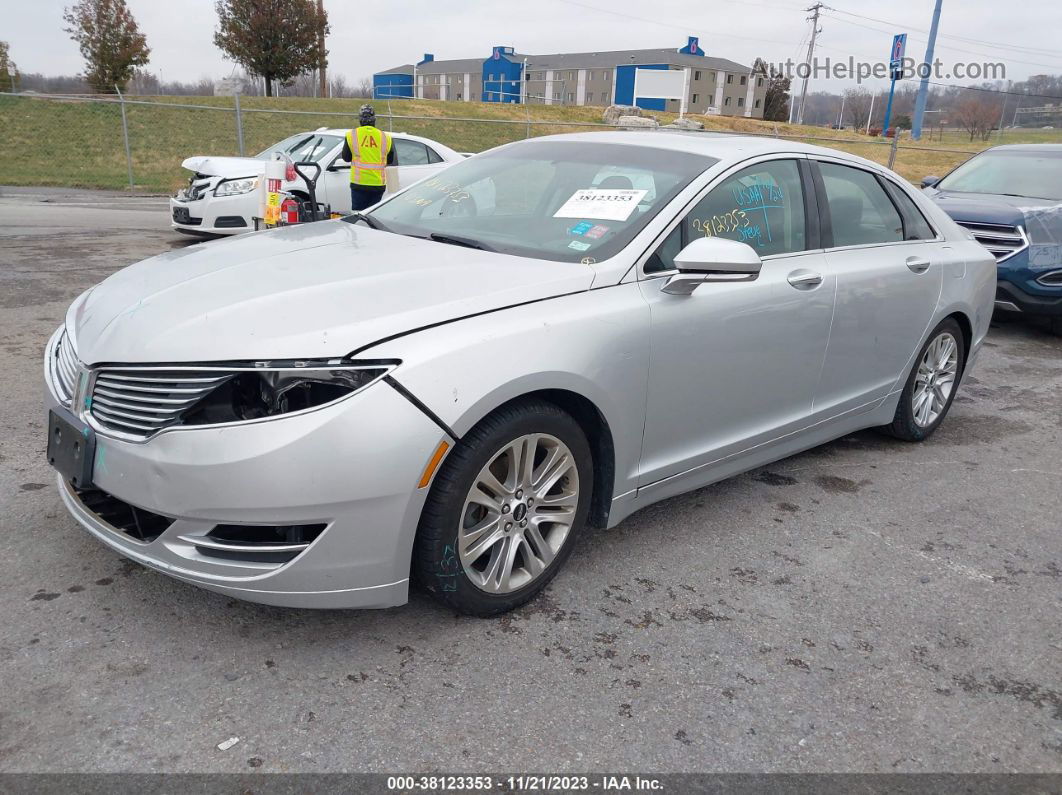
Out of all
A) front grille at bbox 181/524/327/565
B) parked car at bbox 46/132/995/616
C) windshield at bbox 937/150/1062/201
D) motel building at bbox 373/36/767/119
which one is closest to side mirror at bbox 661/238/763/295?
parked car at bbox 46/132/995/616

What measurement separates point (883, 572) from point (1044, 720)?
91cm

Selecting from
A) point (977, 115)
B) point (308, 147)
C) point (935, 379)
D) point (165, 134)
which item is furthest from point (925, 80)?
point (935, 379)

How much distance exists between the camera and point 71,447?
261cm

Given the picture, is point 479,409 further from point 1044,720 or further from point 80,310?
point 1044,720

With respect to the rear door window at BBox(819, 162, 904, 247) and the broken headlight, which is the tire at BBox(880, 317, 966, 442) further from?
the broken headlight

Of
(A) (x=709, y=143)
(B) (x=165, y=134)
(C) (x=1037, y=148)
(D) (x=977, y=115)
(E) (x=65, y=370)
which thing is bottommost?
(E) (x=65, y=370)

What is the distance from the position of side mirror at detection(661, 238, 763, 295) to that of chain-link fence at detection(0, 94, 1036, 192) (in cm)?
1570

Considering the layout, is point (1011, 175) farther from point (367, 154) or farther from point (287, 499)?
point (287, 499)

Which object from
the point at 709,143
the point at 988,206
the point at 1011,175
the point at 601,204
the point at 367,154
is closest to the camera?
the point at 601,204

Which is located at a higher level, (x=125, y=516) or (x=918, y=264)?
(x=918, y=264)

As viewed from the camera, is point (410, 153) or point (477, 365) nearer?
point (477, 365)

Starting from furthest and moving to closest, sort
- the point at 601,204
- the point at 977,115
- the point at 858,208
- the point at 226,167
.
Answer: the point at 977,115, the point at 226,167, the point at 858,208, the point at 601,204

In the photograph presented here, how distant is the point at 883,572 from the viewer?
3375 millimetres

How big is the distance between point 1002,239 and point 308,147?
8379mm
